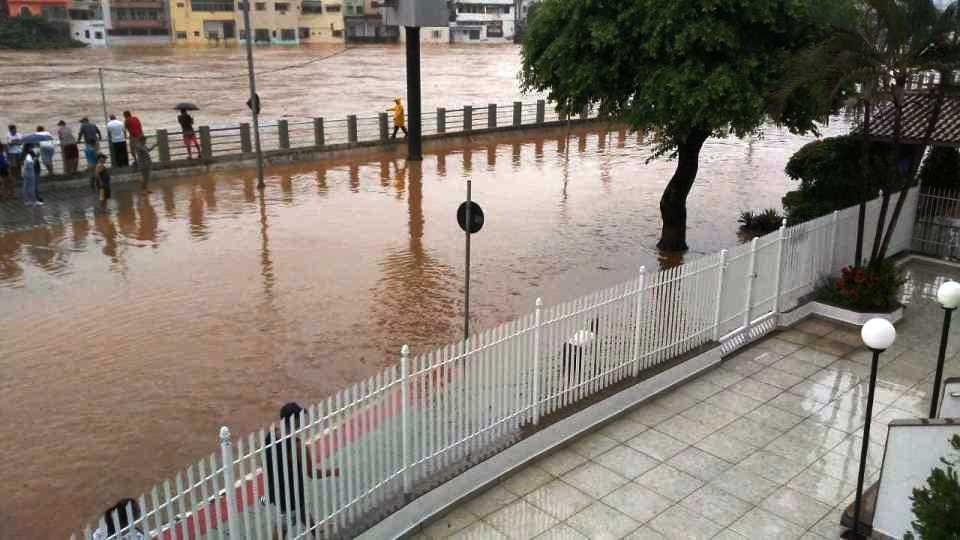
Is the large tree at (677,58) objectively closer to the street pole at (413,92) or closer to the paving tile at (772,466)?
the paving tile at (772,466)

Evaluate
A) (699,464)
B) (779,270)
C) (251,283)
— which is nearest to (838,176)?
(779,270)

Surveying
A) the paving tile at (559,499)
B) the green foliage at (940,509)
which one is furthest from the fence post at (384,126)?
the green foliage at (940,509)

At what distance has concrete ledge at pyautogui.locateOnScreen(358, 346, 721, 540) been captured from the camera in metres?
6.39

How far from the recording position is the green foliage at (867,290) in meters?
10.8

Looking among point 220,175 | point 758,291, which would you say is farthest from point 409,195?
point 758,291

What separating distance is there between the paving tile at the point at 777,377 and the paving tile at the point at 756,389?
9cm

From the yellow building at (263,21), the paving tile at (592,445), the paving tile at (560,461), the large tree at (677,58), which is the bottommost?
the paving tile at (560,461)

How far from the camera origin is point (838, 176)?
46.3 ft

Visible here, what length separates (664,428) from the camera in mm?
8055

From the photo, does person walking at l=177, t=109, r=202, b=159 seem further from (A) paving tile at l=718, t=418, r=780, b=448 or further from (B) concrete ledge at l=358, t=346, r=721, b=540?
(A) paving tile at l=718, t=418, r=780, b=448

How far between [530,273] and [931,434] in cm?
880

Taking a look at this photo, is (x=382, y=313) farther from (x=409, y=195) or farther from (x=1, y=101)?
(x=1, y=101)

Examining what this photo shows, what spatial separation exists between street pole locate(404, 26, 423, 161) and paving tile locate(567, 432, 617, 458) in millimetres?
18428

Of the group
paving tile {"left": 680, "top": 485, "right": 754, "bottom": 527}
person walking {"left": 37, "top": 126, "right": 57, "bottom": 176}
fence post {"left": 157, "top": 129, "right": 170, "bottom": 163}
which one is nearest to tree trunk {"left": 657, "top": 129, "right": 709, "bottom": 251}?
paving tile {"left": 680, "top": 485, "right": 754, "bottom": 527}
